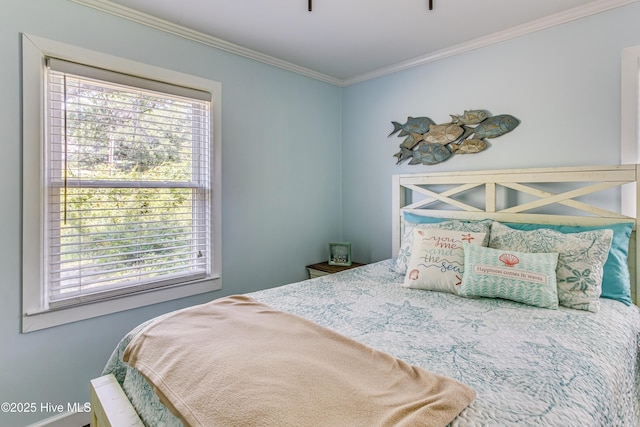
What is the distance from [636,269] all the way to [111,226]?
3011mm

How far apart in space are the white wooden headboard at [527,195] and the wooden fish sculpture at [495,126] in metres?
0.29

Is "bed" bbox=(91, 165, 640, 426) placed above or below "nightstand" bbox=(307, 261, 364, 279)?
above

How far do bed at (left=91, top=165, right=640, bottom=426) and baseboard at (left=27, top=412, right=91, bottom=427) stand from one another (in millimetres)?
802

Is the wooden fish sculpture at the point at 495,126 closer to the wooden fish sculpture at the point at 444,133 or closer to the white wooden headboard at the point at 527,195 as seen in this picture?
the wooden fish sculpture at the point at 444,133

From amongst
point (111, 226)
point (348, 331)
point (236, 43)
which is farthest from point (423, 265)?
point (236, 43)

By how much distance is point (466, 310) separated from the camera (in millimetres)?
1626

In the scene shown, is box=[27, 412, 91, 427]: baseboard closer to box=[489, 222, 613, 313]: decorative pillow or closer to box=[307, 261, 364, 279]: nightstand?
box=[307, 261, 364, 279]: nightstand

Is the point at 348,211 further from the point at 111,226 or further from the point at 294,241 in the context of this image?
the point at 111,226

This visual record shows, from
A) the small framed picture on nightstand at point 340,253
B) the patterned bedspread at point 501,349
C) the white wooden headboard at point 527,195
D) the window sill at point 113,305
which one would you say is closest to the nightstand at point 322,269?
the small framed picture on nightstand at point 340,253

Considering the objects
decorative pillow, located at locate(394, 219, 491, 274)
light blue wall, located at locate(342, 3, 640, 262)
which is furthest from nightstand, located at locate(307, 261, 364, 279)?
decorative pillow, located at locate(394, 219, 491, 274)

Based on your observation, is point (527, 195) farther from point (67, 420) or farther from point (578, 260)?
point (67, 420)

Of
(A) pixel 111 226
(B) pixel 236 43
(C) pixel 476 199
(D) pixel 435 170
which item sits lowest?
(A) pixel 111 226

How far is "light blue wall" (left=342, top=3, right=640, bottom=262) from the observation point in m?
1.99

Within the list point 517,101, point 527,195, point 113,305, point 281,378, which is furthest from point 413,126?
point 113,305
